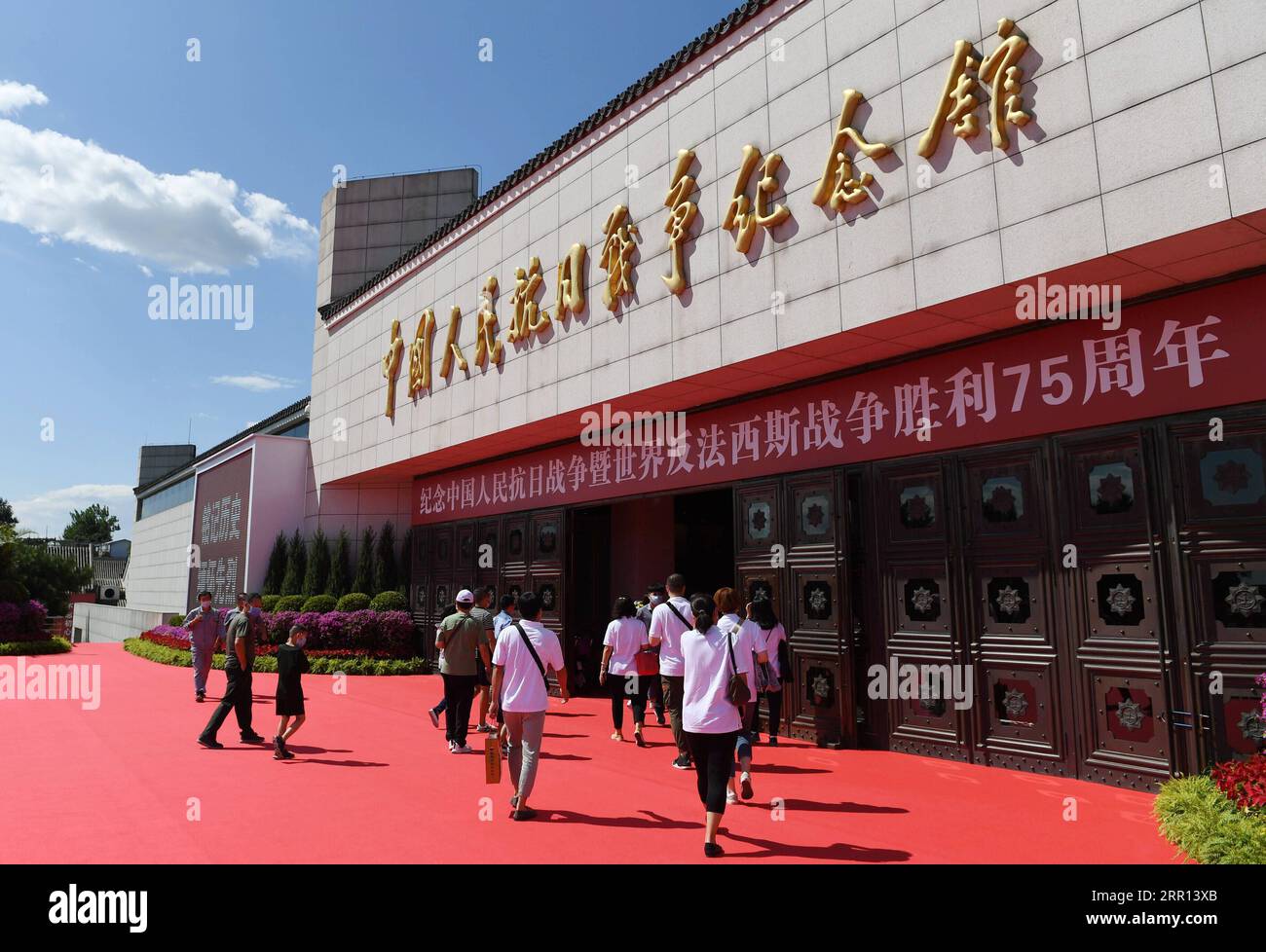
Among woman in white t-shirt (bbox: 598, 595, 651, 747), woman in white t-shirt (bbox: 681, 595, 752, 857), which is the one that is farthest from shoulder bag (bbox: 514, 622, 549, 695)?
woman in white t-shirt (bbox: 598, 595, 651, 747)

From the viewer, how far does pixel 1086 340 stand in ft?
25.6

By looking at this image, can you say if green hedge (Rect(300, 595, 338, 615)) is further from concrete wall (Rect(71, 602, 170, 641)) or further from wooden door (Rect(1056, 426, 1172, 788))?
wooden door (Rect(1056, 426, 1172, 788))

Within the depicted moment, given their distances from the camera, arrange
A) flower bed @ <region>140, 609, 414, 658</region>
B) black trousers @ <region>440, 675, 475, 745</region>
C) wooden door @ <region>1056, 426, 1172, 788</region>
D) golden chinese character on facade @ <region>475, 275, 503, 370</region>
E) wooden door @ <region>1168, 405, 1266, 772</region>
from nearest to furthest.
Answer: wooden door @ <region>1168, 405, 1266, 772</region> → wooden door @ <region>1056, 426, 1172, 788</region> → black trousers @ <region>440, 675, 475, 745</region> → golden chinese character on facade @ <region>475, 275, 503, 370</region> → flower bed @ <region>140, 609, 414, 658</region>

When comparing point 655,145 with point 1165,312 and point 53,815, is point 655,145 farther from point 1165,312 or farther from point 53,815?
point 53,815

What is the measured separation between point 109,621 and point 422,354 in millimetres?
25419

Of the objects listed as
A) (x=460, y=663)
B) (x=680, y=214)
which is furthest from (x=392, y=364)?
(x=460, y=663)

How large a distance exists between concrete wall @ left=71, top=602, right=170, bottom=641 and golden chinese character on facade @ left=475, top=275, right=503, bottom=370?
1755 centimetres

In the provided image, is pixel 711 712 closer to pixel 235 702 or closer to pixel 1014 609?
pixel 1014 609

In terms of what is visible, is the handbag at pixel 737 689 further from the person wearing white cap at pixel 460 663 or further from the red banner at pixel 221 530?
the red banner at pixel 221 530

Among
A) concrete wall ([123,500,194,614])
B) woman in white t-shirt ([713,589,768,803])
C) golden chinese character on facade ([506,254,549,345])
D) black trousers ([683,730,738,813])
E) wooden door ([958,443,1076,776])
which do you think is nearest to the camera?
black trousers ([683,730,738,813])

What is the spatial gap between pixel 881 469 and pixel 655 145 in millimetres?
5728

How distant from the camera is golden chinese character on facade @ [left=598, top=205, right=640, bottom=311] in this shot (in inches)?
458

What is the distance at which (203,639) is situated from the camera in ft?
45.9
